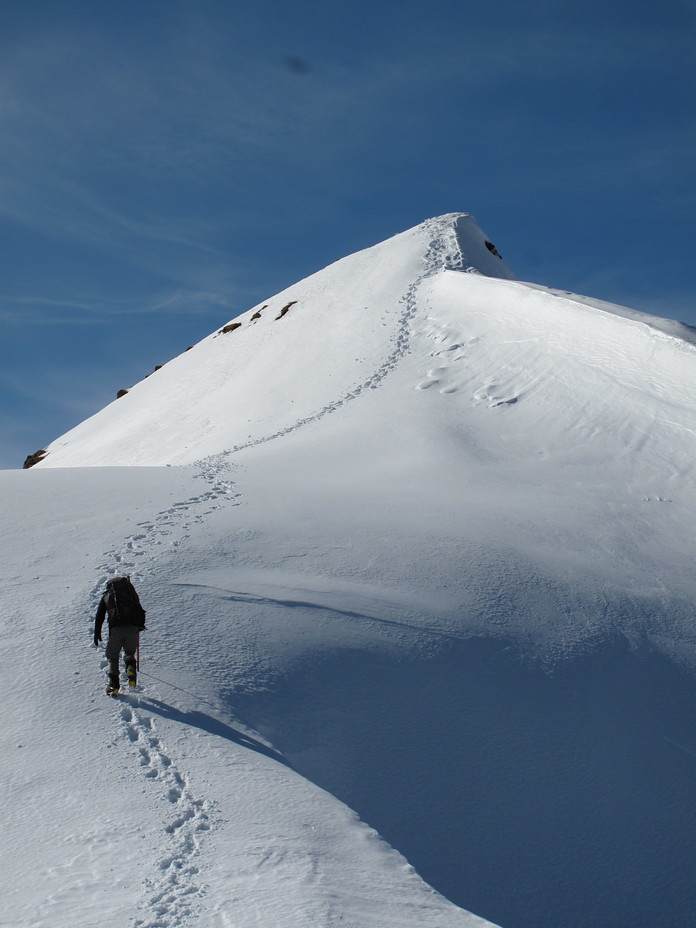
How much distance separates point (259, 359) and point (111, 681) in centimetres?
2680

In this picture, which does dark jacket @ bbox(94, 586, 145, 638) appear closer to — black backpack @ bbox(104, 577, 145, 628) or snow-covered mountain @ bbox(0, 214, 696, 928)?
black backpack @ bbox(104, 577, 145, 628)

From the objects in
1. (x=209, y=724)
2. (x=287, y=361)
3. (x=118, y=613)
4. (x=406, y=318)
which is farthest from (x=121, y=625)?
(x=406, y=318)

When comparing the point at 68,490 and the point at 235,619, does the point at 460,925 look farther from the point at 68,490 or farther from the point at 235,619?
the point at 68,490

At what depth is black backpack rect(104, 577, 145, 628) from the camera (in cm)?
776

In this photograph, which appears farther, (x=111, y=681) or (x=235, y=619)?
(x=235, y=619)

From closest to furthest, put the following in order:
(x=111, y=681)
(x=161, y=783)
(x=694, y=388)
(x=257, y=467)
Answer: (x=161, y=783)
(x=111, y=681)
(x=257, y=467)
(x=694, y=388)

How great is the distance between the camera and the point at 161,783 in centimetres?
627

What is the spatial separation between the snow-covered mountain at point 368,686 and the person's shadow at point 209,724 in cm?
3

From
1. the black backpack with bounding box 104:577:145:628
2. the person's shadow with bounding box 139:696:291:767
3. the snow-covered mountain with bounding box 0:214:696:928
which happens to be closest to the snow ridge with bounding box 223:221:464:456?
the snow-covered mountain with bounding box 0:214:696:928

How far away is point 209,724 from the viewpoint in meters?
7.33

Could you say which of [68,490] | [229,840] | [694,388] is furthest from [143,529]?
[694,388]

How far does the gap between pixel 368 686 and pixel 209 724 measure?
Result: 2000 millimetres

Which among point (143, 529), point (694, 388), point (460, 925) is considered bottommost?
point (460, 925)

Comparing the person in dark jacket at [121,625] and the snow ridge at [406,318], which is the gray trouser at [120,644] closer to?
the person in dark jacket at [121,625]
